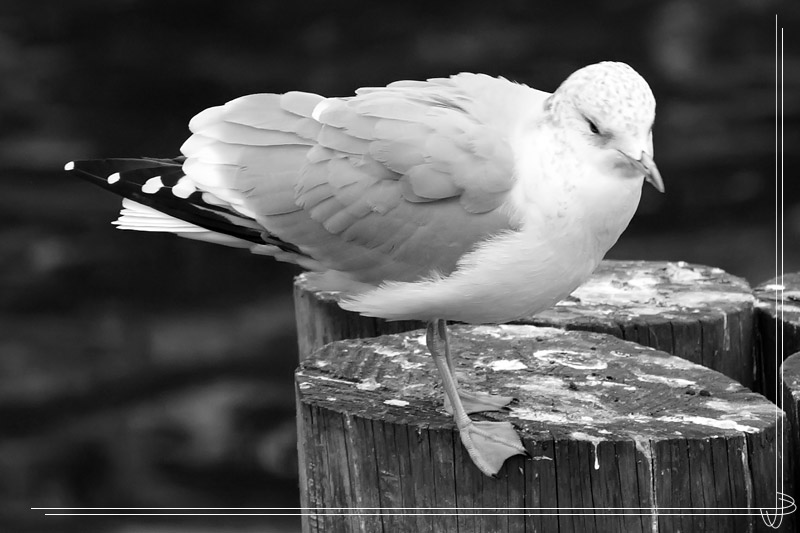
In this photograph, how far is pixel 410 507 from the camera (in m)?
3.12

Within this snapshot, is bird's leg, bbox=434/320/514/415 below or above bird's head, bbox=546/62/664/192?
below

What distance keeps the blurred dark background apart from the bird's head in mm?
4211

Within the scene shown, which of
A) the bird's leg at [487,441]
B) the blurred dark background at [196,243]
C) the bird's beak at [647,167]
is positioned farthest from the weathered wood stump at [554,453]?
the blurred dark background at [196,243]

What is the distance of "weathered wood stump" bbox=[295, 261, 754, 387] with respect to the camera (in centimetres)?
404

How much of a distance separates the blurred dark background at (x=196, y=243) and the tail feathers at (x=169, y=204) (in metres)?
3.55

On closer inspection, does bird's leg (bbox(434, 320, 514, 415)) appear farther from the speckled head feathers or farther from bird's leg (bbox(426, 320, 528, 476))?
the speckled head feathers

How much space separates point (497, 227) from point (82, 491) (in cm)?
445

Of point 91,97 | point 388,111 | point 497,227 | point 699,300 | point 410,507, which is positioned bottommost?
point 410,507

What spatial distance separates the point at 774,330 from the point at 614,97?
4.78 feet

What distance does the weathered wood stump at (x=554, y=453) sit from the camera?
2.99m

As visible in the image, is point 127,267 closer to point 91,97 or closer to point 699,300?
point 91,97

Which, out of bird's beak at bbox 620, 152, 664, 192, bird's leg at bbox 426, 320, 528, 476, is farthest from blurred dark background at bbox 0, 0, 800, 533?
bird's beak at bbox 620, 152, 664, 192

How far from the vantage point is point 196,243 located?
7309mm

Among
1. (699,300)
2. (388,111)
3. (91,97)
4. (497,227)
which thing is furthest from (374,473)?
(91,97)
